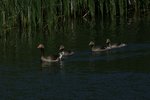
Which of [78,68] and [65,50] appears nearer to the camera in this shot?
[78,68]

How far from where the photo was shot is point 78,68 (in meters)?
19.6

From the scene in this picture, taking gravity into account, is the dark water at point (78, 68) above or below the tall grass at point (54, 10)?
below

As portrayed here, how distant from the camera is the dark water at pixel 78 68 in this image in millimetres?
17062

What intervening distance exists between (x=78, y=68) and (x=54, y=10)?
614cm

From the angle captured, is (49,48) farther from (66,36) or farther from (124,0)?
(124,0)

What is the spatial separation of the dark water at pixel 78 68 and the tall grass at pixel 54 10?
481mm

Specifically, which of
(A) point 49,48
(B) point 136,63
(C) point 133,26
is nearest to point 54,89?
(B) point 136,63

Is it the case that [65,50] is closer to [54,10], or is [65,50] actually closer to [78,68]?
[78,68]

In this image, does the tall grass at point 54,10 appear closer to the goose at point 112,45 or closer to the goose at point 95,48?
the goose at point 95,48

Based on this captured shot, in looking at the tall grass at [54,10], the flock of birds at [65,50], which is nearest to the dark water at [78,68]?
the flock of birds at [65,50]

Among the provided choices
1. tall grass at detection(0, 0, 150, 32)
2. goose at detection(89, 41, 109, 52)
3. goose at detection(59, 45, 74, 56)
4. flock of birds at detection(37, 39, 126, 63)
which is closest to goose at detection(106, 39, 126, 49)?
flock of birds at detection(37, 39, 126, 63)

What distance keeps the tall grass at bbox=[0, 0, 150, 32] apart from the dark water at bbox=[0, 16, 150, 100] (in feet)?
1.58

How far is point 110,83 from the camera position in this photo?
57.9 feet

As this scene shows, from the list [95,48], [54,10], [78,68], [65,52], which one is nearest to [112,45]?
[95,48]
